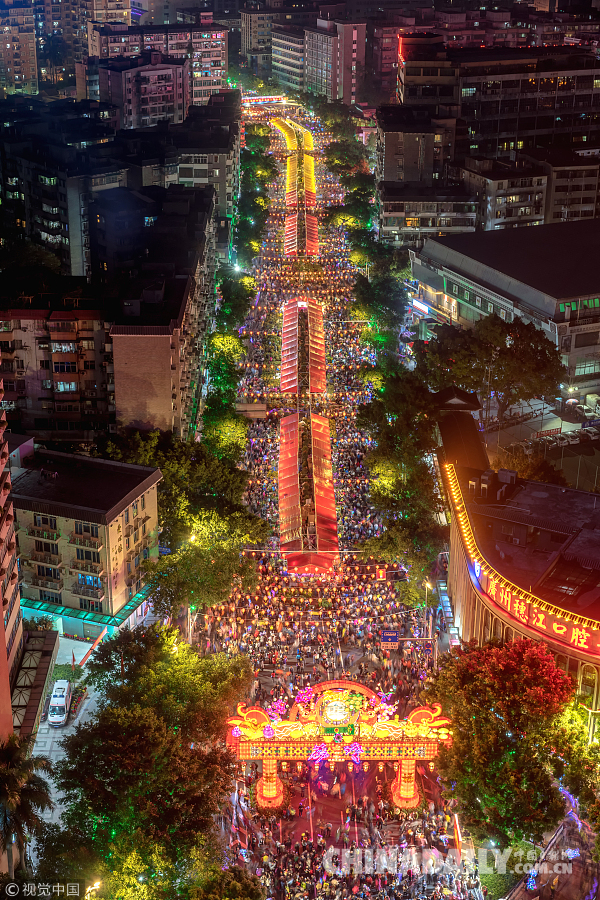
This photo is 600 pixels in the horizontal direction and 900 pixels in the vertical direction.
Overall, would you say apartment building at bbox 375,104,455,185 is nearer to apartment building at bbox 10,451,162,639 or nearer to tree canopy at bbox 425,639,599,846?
apartment building at bbox 10,451,162,639

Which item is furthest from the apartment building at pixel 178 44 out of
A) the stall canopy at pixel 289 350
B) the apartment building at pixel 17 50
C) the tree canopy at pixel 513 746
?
the tree canopy at pixel 513 746

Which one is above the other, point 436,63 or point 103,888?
point 436,63

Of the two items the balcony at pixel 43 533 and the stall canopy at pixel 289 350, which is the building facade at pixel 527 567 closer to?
the balcony at pixel 43 533

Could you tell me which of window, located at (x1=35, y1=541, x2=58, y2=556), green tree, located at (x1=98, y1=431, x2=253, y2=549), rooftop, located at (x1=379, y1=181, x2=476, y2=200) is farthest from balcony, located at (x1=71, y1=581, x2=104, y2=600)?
rooftop, located at (x1=379, y1=181, x2=476, y2=200)

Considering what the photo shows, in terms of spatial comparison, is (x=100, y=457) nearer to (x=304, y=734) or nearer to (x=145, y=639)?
(x=145, y=639)

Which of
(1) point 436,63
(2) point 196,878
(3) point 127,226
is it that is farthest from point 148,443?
(1) point 436,63
